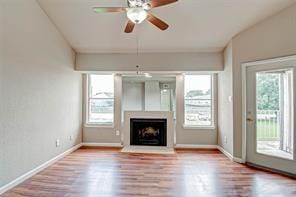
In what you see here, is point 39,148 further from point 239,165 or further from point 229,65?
point 229,65

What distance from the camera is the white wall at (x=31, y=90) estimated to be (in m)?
3.38

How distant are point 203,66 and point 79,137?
3.77m

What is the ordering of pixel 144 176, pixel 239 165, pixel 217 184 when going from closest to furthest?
pixel 217 184 < pixel 144 176 < pixel 239 165

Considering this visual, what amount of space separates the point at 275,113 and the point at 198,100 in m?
2.35

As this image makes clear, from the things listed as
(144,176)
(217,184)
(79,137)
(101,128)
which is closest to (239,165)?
(217,184)

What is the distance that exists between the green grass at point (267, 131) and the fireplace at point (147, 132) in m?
2.59

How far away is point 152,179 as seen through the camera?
3818mm

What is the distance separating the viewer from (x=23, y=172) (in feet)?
12.3

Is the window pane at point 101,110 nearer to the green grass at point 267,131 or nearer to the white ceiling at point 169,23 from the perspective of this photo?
the white ceiling at point 169,23

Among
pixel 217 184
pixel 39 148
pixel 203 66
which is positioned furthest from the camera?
pixel 203 66

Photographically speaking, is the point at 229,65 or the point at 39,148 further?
the point at 229,65

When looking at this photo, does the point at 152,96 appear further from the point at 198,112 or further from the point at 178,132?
the point at 198,112

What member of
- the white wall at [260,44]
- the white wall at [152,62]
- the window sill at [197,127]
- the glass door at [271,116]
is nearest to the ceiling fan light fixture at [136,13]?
the white wall at [260,44]

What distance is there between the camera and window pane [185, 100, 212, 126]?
21.4 ft
